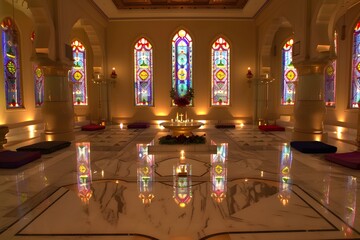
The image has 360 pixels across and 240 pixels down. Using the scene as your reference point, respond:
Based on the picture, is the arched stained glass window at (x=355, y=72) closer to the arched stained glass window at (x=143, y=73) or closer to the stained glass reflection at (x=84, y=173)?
the arched stained glass window at (x=143, y=73)

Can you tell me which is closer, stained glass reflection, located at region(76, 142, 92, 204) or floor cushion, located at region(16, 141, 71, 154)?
stained glass reflection, located at region(76, 142, 92, 204)

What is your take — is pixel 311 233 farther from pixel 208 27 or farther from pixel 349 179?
pixel 208 27

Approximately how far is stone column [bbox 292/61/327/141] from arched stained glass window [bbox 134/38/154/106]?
278 inches

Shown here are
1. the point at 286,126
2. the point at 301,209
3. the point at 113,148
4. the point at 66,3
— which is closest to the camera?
the point at 301,209

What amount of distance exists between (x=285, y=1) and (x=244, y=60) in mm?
3962

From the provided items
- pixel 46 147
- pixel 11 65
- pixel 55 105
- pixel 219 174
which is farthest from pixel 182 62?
pixel 219 174

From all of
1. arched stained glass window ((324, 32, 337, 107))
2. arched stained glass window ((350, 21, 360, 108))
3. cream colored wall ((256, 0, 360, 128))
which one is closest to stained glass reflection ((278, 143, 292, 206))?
cream colored wall ((256, 0, 360, 128))

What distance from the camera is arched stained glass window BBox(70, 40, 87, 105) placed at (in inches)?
523

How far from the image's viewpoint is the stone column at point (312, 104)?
294 inches

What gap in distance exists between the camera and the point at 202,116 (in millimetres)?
13023

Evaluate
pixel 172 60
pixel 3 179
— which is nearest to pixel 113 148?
pixel 3 179

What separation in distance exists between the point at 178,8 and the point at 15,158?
8.75 metres

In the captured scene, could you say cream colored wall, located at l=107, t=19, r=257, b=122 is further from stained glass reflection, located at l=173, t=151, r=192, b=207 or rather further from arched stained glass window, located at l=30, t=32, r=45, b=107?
stained glass reflection, located at l=173, t=151, r=192, b=207

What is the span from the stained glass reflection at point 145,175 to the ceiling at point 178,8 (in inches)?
269
